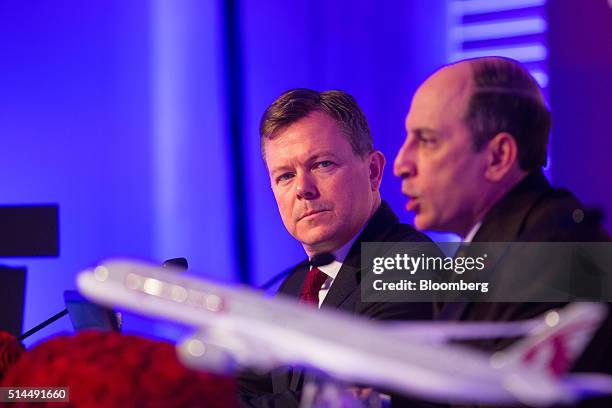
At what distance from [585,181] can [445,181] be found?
1.36 feet

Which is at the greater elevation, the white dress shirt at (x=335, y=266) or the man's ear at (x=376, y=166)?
the man's ear at (x=376, y=166)

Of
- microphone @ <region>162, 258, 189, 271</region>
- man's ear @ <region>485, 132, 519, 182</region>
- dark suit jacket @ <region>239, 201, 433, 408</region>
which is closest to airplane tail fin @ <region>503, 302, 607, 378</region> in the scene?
man's ear @ <region>485, 132, 519, 182</region>

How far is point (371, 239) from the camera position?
144cm

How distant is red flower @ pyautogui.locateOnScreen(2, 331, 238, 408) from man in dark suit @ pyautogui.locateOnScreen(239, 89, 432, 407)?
1.76 ft

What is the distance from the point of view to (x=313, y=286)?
151 centimetres

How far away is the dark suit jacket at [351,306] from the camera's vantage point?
1.31m

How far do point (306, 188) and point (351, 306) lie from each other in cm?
25

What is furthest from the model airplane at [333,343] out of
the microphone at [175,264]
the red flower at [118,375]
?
the microphone at [175,264]

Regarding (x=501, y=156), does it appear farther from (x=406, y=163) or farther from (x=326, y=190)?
(x=326, y=190)

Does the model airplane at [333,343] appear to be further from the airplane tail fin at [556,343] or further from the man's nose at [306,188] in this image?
the man's nose at [306,188]

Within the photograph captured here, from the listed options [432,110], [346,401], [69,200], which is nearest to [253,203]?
[69,200]

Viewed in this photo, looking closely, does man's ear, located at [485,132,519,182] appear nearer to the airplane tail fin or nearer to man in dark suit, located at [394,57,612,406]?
man in dark suit, located at [394,57,612,406]

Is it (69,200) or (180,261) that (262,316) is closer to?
(180,261)

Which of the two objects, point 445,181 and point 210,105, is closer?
point 445,181
